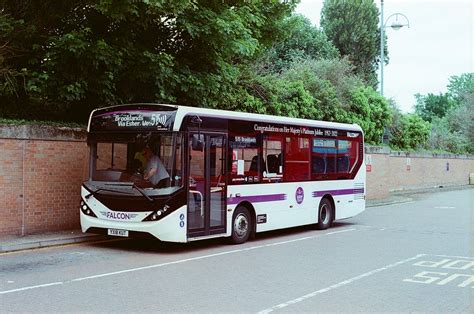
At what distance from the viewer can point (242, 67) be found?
20578 millimetres

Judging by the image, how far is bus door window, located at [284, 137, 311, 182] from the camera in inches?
567

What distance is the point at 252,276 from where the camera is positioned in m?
9.23

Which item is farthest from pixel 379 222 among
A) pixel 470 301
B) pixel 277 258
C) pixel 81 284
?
pixel 81 284

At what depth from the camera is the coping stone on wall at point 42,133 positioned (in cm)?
1260

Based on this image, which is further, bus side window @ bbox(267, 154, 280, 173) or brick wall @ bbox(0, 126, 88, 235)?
bus side window @ bbox(267, 154, 280, 173)

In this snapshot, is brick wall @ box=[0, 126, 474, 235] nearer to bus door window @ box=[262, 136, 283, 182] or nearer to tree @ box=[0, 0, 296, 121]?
tree @ box=[0, 0, 296, 121]

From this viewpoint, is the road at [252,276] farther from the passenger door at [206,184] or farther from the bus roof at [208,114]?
the bus roof at [208,114]

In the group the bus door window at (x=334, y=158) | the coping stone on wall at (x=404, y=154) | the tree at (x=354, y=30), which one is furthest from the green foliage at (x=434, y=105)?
the bus door window at (x=334, y=158)

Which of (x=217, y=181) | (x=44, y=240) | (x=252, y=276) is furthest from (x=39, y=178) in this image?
(x=252, y=276)

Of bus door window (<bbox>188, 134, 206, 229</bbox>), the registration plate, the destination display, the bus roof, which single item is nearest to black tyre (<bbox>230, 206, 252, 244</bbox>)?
bus door window (<bbox>188, 134, 206, 229</bbox>)

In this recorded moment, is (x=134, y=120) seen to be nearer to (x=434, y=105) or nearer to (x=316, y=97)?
(x=316, y=97)

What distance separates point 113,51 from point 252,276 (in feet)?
21.9

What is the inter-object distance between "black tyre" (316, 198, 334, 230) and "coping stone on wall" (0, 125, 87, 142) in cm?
655

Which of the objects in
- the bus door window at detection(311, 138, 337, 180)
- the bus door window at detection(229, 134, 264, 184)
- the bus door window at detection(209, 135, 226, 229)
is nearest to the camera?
the bus door window at detection(209, 135, 226, 229)
